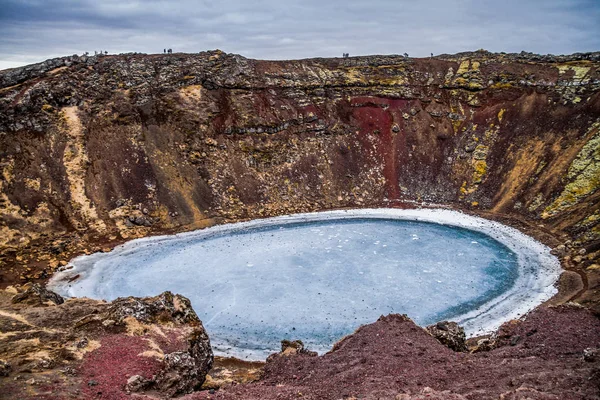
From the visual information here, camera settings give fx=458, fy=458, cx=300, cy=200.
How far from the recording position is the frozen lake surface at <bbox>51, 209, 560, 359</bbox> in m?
27.8

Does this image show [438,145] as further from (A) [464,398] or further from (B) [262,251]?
(A) [464,398]

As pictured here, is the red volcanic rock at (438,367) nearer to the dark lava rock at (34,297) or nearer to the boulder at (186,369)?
the boulder at (186,369)

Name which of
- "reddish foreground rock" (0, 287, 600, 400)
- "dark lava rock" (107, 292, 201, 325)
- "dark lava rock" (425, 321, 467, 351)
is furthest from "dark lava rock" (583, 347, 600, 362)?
"dark lava rock" (107, 292, 201, 325)

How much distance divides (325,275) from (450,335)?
13.6m

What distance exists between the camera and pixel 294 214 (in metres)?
48.8

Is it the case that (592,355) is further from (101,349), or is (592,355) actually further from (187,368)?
(101,349)

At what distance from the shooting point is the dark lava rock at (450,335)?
21375mm

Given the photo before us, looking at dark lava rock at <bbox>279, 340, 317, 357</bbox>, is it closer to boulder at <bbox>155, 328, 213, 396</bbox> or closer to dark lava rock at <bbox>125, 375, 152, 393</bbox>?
boulder at <bbox>155, 328, 213, 396</bbox>

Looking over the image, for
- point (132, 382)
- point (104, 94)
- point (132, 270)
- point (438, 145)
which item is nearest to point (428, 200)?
point (438, 145)

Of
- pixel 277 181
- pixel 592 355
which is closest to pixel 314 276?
pixel 277 181

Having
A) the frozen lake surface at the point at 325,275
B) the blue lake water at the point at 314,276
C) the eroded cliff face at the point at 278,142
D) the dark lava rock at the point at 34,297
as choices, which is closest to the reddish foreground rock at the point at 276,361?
the dark lava rock at the point at 34,297

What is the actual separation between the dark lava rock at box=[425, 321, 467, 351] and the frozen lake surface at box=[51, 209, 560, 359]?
503cm

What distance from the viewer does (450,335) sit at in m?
21.6

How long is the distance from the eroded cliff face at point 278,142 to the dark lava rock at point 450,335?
19.0 meters
